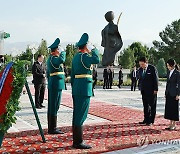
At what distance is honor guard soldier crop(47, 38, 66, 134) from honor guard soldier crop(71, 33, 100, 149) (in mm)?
859

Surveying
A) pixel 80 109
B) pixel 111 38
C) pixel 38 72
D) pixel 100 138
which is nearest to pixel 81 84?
pixel 80 109

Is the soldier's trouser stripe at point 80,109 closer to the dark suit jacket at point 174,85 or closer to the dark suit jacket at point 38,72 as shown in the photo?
the dark suit jacket at point 174,85

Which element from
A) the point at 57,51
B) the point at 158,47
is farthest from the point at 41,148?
the point at 158,47

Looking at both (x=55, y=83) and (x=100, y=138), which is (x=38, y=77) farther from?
(x=100, y=138)

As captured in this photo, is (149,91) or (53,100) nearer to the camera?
(53,100)

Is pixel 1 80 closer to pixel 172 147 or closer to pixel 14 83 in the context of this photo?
pixel 14 83

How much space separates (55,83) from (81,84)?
1.05 metres

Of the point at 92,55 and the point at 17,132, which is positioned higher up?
the point at 92,55

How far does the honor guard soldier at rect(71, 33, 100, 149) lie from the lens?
4.78m

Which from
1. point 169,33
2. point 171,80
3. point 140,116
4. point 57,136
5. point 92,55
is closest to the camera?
point 92,55

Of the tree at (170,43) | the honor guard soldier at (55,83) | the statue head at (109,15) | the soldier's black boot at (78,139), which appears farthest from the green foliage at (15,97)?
the tree at (170,43)

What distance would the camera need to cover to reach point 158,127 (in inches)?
258

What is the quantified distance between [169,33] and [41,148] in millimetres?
45800

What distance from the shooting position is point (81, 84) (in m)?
4.85
